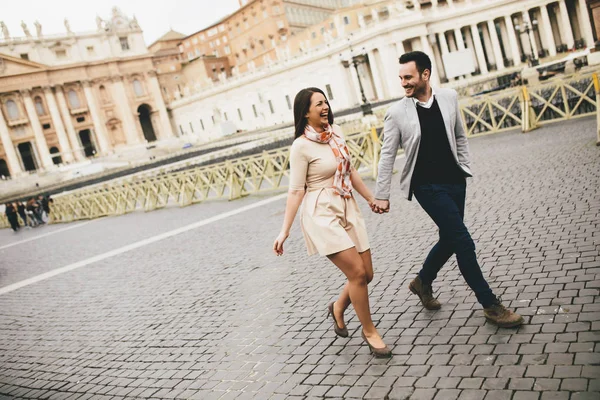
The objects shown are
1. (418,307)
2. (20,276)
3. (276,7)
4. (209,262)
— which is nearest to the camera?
(418,307)

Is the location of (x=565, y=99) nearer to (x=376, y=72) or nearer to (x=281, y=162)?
(x=281, y=162)

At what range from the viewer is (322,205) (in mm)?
3412

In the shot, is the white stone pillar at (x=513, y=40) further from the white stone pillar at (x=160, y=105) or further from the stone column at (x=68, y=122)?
the stone column at (x=68, y=122)

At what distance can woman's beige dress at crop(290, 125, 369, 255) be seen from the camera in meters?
3.34

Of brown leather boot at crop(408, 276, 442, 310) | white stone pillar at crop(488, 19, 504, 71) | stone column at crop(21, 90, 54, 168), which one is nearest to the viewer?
brown leather boot at crop(408, 276, 442, 310)

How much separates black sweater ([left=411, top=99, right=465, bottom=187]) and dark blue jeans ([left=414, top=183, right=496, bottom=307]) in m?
0.07

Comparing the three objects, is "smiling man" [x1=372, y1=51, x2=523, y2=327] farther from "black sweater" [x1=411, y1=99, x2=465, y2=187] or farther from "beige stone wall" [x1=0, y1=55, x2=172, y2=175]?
"beige stone wall" [x1=0, y1=55, x2=172, y2=175]

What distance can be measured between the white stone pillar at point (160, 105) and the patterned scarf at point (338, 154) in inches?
2686

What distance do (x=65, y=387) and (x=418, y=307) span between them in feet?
10.4

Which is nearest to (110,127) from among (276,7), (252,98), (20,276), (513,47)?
(252,98)

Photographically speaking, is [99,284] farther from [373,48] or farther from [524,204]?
[373,48]

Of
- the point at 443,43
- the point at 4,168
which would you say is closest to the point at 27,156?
the point at 4,168

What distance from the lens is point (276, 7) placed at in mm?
61750

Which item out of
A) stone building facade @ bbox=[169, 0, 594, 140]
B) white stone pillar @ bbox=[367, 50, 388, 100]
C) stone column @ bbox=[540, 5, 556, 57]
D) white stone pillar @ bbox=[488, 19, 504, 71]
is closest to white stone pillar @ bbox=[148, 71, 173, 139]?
stone building facade @ bbox=[169, 0, 594, 140]
